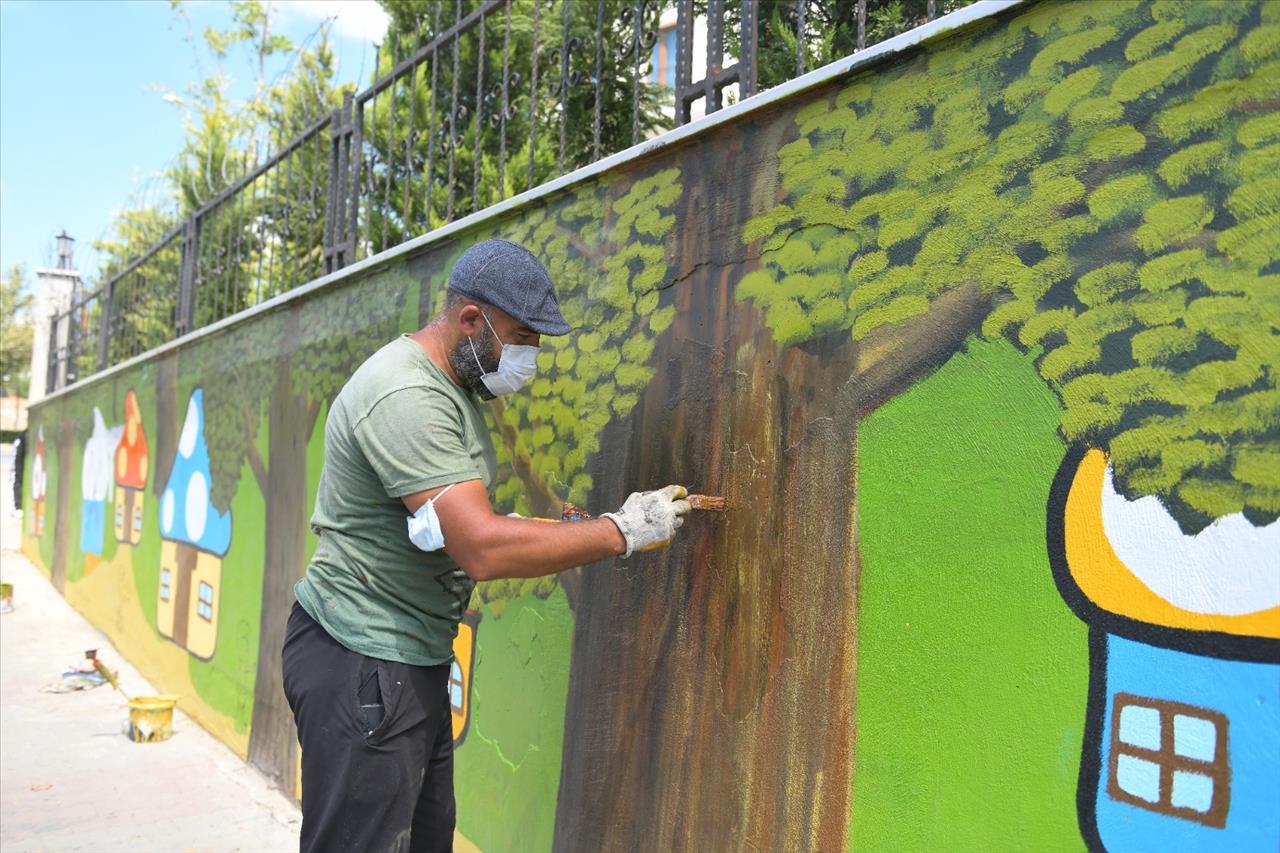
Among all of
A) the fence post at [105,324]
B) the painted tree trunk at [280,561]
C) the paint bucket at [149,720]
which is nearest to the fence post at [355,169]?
the painted tree trunk at [280,561]

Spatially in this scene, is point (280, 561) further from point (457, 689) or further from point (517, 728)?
point (517, 728)

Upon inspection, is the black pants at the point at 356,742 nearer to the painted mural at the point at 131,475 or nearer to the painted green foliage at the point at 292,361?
the painted green foliage at the point at 292,361

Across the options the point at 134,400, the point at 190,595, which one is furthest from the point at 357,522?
the point at 134,400

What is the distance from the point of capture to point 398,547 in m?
2.07

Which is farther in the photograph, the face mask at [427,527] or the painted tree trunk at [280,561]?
the painted tree trunk at [280,561]

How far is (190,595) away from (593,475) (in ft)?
14.0

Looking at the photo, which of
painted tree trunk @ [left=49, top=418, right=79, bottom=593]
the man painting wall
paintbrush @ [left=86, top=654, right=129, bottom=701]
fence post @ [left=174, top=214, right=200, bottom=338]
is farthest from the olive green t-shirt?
painted tree trunk @ [left=49, top=418, right=79, bottom=593]

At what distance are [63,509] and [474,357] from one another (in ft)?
33.1

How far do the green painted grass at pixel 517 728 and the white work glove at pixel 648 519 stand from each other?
2.52 feet

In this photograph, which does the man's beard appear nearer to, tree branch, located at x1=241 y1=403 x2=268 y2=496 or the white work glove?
the white work glove

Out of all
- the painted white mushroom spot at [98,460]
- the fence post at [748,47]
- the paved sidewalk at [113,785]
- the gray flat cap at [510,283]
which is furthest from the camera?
the painted white mushroom spot at [98,460]

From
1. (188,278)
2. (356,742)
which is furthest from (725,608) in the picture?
(188,278)

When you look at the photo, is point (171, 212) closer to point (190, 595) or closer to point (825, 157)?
point (190, 595)

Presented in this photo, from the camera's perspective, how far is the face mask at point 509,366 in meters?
2.12
